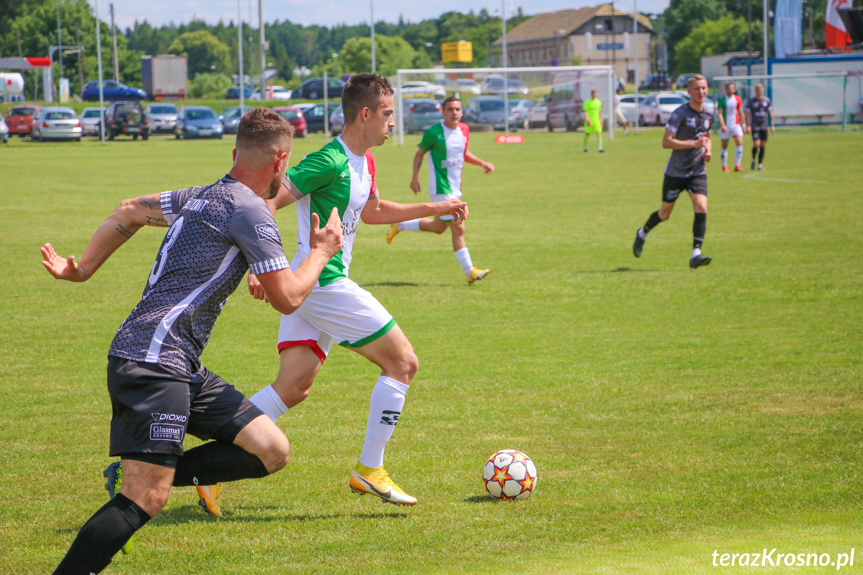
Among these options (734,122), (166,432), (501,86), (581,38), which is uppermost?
(581,38)

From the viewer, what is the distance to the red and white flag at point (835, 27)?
1805 inches

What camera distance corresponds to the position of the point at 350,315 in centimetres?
488

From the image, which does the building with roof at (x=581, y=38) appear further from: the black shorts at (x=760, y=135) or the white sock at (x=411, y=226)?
A: the white sock at (x=411, y=226)

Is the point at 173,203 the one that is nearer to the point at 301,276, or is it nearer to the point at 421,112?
the point at 301,276

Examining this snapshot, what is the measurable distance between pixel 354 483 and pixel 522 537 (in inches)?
38.2

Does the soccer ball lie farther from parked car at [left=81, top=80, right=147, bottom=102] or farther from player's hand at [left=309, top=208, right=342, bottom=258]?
parked car at [left=81, top=80, right=147, bottom=102]

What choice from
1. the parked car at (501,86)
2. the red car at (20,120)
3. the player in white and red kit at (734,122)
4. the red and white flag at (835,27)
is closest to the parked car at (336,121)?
the parked car at (501,86)

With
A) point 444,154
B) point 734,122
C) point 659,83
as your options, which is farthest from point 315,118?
point 659,83

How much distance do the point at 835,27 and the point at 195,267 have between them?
162ft

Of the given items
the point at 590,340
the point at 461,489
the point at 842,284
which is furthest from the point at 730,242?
the point at 461,489

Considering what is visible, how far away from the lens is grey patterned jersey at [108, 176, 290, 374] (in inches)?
143

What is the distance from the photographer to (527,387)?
7152 millimetres

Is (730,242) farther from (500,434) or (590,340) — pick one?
(500,434)

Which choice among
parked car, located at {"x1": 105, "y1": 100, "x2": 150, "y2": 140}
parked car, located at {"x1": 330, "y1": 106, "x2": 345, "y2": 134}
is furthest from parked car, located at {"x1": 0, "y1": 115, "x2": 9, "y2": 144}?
parked car, located at {"x1": 330, "y1": 106, "x2": 345, "y2": 134}
